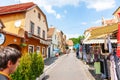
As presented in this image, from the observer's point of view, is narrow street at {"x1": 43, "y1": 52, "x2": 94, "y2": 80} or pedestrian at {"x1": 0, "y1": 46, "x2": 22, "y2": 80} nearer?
pedestrian at {"x1": 0, "y1": 46, "x2": 22, "y2": 80}

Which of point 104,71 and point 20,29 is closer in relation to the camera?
point 104,71

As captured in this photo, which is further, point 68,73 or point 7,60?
point 68,73

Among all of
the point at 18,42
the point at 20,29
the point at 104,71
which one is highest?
the point at 20,29

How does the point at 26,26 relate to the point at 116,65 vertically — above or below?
above

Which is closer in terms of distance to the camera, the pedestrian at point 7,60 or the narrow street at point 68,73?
the pedestrian at point 7,60

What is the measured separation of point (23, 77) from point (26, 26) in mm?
12928

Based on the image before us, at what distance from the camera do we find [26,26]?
69.3ft

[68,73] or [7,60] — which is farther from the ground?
[7,60]

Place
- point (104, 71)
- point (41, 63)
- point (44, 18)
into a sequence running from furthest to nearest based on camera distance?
point (44, 18), point (41, 63), point (104, 71)

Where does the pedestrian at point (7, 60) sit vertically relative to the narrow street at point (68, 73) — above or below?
above

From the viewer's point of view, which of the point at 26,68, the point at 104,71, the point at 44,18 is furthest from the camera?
the point at 44,18

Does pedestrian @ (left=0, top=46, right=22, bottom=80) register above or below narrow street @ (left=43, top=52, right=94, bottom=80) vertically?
above

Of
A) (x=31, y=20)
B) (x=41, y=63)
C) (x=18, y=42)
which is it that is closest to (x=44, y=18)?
(x=31, y=20)

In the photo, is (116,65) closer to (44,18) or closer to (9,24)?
(9,24)
